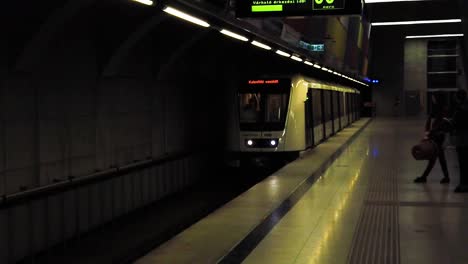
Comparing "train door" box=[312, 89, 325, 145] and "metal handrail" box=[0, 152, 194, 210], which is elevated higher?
"train door" box=[312, 89, 325, 145]

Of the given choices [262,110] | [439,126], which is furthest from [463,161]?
[262,110]

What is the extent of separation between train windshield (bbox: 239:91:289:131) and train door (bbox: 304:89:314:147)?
1040 mm

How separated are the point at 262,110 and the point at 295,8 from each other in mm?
6105

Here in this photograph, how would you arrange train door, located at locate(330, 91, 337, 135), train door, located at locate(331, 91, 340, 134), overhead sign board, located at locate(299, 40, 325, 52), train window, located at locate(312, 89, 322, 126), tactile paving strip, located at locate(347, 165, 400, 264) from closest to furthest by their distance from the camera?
tactile paving strip, located at locate(347, 165, 400, 264), train window, located at locate(312, 89, 322, 126), overhead sign board, located at locate(299, 40, 325, 52), train door, located at locate(330, 91, 337, 135), train door, located at locate(331, 91, 340, 134)

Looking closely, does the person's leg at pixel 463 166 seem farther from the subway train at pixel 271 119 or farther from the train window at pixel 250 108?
the train window at pixel 250 108

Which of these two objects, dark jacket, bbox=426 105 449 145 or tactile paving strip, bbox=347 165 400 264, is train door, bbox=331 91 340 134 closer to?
dark jacket, bbox=426 105 449 145

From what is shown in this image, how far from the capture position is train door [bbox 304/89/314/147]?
17.1 metres

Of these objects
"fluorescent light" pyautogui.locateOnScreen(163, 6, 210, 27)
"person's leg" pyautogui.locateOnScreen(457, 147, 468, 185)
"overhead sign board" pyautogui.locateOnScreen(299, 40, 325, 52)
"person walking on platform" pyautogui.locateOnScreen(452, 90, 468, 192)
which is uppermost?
"overhead sign board" pyautogui.locateOnScreen(299, 40, 325, 52)

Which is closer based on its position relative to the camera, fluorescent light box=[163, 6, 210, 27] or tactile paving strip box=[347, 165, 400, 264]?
tactile paving strip box=[347, 165, 400, 264]

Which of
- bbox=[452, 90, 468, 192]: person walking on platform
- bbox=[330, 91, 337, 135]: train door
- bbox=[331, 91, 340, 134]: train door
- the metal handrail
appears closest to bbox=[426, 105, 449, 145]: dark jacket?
bbox=[452, 90, 468, 192]: person walking on platform

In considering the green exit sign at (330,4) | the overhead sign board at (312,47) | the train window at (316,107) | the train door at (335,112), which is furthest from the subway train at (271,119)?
the train door at (335,112)

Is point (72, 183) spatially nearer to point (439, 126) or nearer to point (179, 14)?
point (179, 14)

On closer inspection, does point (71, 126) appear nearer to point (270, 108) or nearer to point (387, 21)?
point (270, 108)

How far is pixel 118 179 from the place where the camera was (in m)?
11.4
